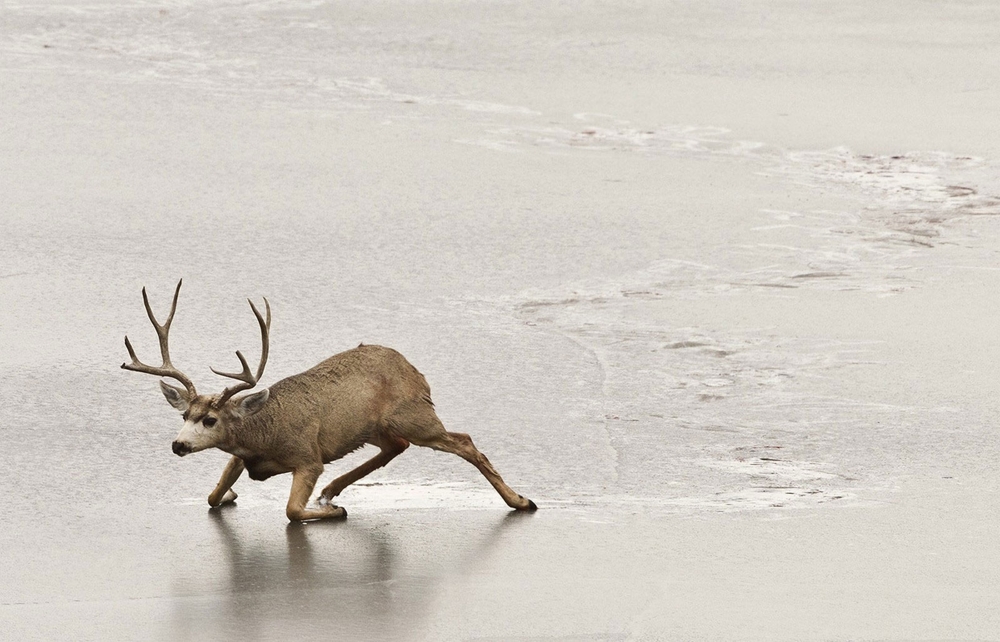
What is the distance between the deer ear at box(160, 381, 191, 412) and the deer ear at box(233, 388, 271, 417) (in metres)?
0.22

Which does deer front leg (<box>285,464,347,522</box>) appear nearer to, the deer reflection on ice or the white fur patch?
the deer reflection on ice

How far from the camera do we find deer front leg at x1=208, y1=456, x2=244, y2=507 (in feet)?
27.2

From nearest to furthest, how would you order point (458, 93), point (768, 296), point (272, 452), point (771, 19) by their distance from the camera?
1. point (272, 452)
2. point (768, 296)
3. point (458, 93)
4. point (771, 19)

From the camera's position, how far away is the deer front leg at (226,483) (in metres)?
8.28

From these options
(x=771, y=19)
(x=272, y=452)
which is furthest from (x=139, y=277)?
(x=771, y=19)

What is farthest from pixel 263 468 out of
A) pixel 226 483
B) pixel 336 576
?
pixel 336 576

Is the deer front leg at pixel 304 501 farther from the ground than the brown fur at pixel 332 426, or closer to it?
closer to it

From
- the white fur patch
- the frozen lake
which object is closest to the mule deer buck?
the white fur patch

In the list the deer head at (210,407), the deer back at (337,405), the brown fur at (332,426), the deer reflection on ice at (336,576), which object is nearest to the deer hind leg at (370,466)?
the brown fur at (332,426)

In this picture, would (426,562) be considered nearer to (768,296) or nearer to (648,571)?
(648,571)

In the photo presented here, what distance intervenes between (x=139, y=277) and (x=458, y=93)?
17.5ft

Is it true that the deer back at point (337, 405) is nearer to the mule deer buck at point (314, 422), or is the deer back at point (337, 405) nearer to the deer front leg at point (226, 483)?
the mule deer buck at point (314, 422)

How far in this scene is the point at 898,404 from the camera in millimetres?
10094

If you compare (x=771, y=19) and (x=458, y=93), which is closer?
(x=458, y=93)
